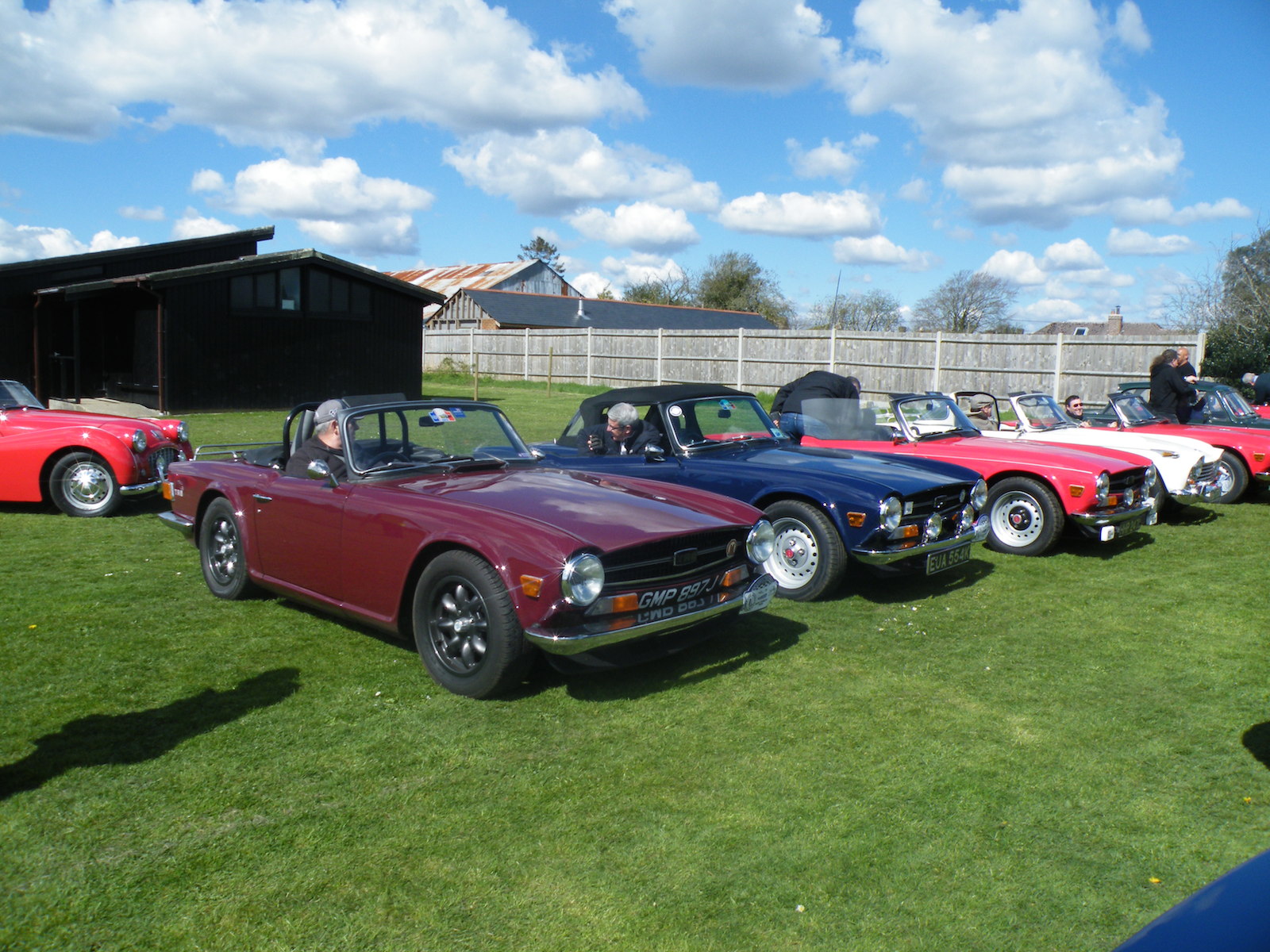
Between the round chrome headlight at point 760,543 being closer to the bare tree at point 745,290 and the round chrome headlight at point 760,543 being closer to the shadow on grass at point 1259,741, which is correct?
the shadow on grass at point 1259,741

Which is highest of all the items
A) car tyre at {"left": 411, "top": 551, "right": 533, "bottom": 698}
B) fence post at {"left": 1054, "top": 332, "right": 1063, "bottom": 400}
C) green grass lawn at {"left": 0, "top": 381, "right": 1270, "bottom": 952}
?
fence post at {"left": 1054, "top": 332, "right": 1063, "bottom": 400}

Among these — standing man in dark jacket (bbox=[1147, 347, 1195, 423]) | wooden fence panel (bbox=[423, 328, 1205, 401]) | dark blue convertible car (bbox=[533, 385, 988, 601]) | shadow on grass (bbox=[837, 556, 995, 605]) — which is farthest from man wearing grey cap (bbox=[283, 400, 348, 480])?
wooden fence panel (bbox=[423, 328, 1205, 401])

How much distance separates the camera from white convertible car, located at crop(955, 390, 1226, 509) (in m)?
9.70

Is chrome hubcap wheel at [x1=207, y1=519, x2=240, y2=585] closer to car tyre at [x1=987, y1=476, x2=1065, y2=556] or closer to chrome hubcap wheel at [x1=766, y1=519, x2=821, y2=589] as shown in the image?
chrome hubcap wheel at [x1=766, y1=519, x2=821, y2=589]

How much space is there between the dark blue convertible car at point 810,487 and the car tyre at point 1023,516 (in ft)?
4.31

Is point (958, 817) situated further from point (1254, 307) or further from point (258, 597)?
point (1254, 307)

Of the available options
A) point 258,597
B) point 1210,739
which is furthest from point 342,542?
point 1210,739

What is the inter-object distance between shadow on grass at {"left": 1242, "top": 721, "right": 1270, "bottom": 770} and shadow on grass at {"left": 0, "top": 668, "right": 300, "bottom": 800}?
4.42m

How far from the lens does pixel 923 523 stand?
21.8 feet

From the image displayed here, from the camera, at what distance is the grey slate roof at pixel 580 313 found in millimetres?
47969

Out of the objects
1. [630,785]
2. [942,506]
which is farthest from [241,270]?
[630,785]

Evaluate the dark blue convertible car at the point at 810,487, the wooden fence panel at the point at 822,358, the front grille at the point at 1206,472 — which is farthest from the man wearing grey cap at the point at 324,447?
the wooden fence panel at the point at 822,358

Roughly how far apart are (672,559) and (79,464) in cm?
719

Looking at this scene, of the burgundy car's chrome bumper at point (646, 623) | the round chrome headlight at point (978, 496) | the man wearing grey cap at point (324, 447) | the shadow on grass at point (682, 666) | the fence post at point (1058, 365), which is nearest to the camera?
the burgundy car's chrome bumper at point (646, 623)
